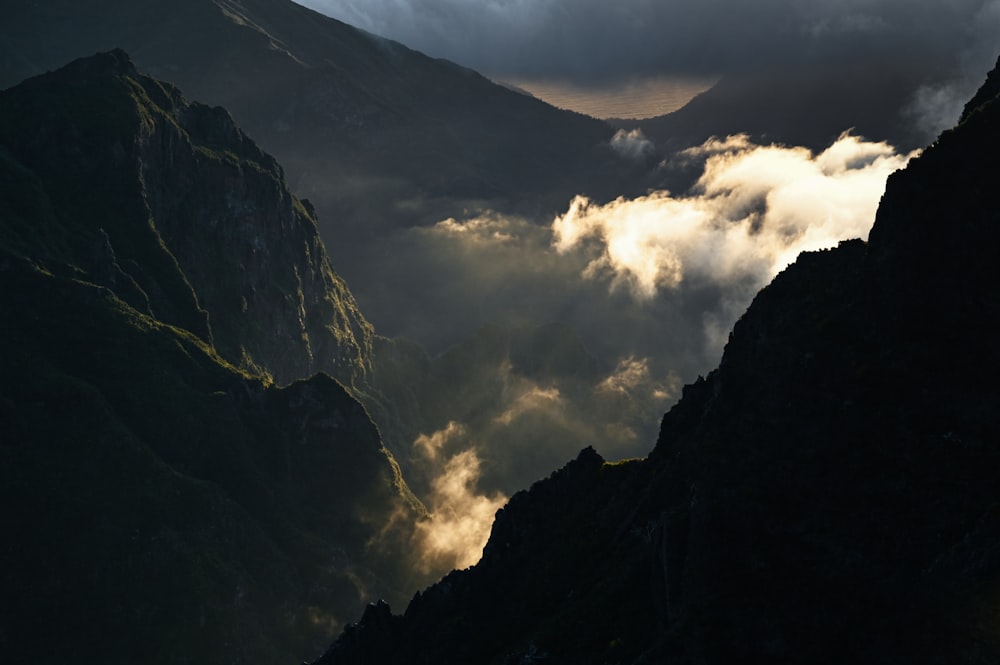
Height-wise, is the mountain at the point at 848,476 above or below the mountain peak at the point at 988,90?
below

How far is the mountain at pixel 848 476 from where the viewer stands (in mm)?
78625

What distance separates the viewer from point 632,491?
14438 centimetres

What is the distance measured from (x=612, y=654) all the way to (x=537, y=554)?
5669 cm

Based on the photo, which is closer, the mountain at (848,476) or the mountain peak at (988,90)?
the mountain at (848,476)

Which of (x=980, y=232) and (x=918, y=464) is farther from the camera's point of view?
(x=980, y=232)

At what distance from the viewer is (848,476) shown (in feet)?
292

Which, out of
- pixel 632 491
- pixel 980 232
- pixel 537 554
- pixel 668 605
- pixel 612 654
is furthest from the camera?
pixel 537 554

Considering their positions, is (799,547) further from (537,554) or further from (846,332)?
(537,554)

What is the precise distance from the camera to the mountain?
7862 cm

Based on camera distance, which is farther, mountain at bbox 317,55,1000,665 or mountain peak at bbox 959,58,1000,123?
mountain peak at bbox 959,58,1000,123

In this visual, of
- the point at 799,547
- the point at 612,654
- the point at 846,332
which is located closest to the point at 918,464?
the point at 799,547

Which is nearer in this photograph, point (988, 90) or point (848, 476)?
point (848, 476)

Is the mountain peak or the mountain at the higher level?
the mountain peak

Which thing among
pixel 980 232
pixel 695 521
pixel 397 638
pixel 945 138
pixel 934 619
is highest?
pixel 397 638
